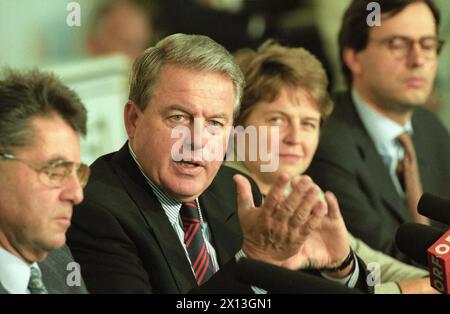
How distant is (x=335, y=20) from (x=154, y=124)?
1131 millimetres

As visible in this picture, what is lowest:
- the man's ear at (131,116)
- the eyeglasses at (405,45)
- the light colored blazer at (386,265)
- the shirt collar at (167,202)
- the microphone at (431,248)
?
the light colored blazer at (386,265)

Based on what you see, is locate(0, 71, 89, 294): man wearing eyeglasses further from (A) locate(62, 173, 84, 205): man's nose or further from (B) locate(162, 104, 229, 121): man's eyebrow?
(B) locate(162, 104, 229, 121): man's eyebrow

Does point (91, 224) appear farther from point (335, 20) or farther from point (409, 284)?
point (335, 20)

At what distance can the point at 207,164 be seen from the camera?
7.16 ft

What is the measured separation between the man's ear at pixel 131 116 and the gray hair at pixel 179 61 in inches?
0.6

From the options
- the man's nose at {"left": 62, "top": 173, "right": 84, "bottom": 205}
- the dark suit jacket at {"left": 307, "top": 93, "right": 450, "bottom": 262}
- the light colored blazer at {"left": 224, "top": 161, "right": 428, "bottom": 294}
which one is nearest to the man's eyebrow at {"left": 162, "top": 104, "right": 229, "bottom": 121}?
the man's nose at {"left": 62, "top": 173, "right": 84, "bottom": 205}

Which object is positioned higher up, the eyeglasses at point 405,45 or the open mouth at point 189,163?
the eyeglasses at point 405,45

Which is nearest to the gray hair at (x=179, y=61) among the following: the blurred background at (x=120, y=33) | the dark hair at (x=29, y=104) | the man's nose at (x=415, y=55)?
the blurred background at (x=120, y=33)

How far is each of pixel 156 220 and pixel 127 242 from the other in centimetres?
11

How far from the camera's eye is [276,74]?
255 cm

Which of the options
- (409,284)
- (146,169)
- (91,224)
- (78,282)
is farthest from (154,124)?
(409,284)

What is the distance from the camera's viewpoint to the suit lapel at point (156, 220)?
2.16m

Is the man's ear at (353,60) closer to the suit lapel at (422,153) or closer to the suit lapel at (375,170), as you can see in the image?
the suit lapel at (375,170)

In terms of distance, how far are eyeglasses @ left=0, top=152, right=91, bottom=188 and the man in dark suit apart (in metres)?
0.19
